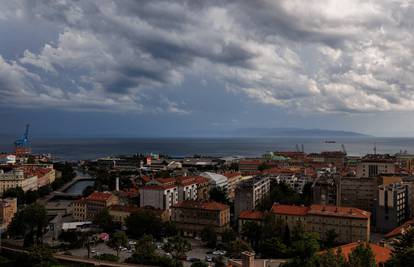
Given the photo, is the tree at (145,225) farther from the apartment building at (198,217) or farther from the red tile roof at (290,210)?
the red tile roof at (290,210)

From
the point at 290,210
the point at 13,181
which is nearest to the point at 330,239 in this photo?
the point at 290,210

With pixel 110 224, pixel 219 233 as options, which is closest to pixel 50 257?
pixel 110 224

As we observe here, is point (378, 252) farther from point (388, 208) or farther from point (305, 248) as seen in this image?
point (388, 208)

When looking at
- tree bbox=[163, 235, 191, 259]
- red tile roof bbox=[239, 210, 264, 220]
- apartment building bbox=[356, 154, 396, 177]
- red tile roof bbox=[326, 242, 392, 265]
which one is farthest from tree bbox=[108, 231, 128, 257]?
apartment building bbox=[356, 154, 396, 177]

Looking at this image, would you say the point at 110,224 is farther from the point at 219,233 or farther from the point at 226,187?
the point at 226,187

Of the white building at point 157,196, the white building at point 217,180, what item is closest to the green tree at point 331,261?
the white building at point 157,196

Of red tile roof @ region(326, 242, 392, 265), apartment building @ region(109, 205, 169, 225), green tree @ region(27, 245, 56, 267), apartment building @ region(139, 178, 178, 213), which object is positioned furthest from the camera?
apartment building @ region(139, 178, 178, 213)

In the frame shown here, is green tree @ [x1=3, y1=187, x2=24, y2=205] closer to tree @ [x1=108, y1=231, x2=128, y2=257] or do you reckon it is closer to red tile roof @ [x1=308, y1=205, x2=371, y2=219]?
tree @ [x1=108, y1=231, x2=128, y2=257]
